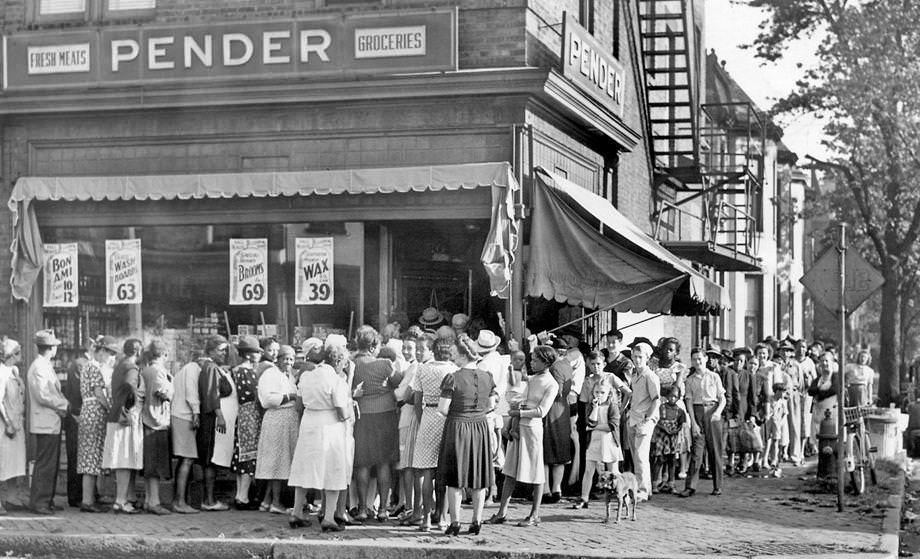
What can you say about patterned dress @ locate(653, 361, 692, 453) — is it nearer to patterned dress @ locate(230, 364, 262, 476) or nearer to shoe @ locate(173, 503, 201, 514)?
patterned dress @ locate(230, 364, 262, 476)

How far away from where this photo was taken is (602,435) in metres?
12.8

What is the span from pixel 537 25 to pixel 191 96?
4.51m

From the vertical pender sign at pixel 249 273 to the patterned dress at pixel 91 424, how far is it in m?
3.34

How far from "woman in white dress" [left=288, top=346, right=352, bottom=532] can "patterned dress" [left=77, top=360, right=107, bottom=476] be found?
243 centimetres

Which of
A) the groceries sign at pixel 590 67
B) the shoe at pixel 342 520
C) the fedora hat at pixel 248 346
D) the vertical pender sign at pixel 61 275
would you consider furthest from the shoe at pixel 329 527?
the groceries sign at pixel 590 67

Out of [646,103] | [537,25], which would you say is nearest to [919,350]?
[646,103]

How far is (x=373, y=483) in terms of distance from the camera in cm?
1201

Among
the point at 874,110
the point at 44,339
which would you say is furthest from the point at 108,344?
the point at 874,110

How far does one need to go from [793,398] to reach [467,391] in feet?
31.8

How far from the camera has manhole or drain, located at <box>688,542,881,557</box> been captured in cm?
1041

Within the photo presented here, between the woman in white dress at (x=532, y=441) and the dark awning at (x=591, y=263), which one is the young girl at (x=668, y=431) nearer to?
the dark awning at (x=591, y=263)

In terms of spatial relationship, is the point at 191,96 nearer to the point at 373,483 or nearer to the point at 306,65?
the point at 306,65

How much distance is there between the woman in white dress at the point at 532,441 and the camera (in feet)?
38.0

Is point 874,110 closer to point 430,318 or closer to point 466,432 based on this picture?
point 430,318
